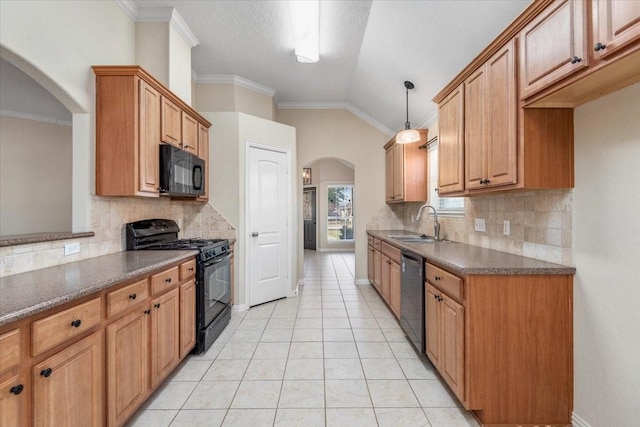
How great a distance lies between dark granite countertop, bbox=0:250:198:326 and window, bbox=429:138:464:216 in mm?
2851

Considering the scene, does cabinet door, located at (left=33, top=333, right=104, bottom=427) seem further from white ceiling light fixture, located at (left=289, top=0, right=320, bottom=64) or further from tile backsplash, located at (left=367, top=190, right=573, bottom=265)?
white ceiling light fixture, located at (left=289, top=0, right=320, bottom=64)

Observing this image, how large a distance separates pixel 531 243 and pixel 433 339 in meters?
0.99

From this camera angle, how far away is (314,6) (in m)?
2.66

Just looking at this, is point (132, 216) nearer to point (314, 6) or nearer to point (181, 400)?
point (181, 400)

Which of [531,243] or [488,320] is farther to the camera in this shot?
[531,243]

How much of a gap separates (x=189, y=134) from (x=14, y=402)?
2.66 meters

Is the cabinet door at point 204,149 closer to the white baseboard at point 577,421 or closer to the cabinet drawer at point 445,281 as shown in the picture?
the cabinet drawer at point 445,281

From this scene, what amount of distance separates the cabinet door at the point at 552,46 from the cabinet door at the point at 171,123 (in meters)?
2.74

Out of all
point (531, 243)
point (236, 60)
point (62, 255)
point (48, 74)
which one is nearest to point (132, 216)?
point (62, 255)

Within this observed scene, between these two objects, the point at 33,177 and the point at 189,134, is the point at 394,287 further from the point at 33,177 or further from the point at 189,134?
the point at 33,177

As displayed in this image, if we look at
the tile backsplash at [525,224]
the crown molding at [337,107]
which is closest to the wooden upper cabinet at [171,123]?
the crown molding at [337,107]

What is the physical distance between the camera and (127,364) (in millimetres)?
1659

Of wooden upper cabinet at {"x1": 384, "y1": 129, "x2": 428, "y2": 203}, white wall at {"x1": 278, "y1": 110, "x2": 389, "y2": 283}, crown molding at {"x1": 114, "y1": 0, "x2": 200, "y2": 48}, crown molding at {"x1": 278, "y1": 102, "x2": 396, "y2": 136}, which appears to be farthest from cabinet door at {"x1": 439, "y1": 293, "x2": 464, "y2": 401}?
crown molding at {"x1": 278, "y1": 102, "x2": 396, "y2": 136}

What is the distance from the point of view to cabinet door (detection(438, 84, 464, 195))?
2396 millimetres
